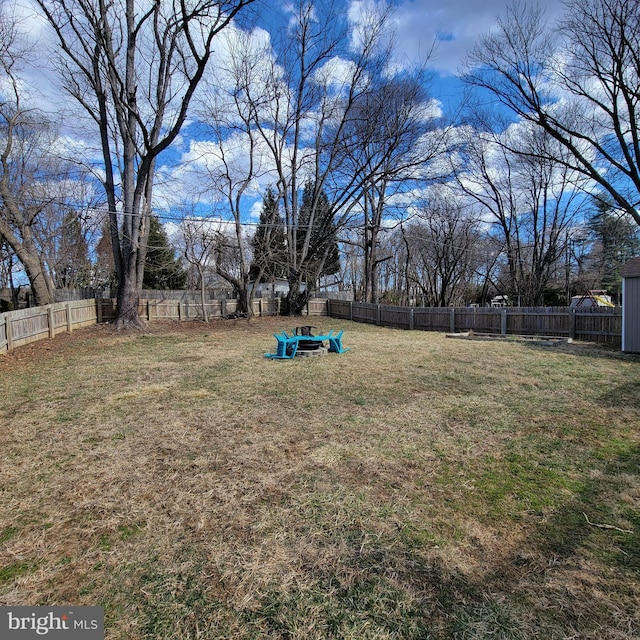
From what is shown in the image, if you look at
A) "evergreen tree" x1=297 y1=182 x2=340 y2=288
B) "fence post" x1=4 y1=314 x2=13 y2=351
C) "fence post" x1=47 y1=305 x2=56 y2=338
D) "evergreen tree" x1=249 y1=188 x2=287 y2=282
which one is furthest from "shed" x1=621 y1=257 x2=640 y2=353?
"fence post" x1=47 y1=305 x2=56 y2=338

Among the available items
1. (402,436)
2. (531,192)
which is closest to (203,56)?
(402,436)

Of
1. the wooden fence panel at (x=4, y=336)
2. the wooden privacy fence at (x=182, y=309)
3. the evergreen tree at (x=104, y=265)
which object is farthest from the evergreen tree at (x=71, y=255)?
the wooden fence panel at (x=4, y=336)

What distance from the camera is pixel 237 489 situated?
2662mm

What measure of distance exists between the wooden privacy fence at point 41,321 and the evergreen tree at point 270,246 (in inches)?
312

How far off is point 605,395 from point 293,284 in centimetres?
1637

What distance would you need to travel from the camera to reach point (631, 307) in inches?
364

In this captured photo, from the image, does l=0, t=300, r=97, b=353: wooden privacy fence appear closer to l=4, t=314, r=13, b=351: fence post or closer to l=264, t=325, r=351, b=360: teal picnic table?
l=4, t=314, r=13, b=351: fence post

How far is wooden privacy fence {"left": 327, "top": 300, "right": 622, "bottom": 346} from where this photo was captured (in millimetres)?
11031

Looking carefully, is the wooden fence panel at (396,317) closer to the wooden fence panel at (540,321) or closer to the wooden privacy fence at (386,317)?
the wooden privacy fence at (386,317)

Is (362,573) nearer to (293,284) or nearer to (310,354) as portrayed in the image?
(310,354)

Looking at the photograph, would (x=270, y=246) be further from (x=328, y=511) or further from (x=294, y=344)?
(x=328, y=511)

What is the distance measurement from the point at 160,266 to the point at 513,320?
1744 centimetres

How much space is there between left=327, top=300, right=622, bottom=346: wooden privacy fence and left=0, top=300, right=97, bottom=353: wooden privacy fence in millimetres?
12678

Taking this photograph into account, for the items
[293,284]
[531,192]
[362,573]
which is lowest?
[362,573]
